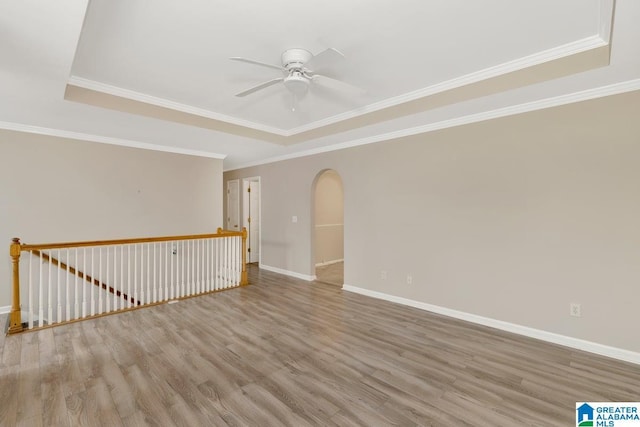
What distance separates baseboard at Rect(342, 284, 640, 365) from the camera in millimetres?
2644

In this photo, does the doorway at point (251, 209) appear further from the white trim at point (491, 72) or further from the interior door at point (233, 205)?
the white trim at point (491, 72)

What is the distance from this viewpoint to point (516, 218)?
3.21 metres

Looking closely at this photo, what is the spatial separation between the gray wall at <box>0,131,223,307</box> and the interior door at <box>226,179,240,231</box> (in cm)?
145

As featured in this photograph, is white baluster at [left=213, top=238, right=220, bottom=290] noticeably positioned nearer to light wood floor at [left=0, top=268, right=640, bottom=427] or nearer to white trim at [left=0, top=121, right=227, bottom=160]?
light wood floor at [left=0, top=268, right=640, bottom=427]

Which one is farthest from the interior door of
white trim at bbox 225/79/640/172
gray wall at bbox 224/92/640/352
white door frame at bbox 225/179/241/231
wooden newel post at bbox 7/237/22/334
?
wooden newel post at bbox 7/237/22/334

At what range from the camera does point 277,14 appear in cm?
194

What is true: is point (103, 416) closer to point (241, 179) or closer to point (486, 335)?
point (486, 335)

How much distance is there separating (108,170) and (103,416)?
4.10 meters

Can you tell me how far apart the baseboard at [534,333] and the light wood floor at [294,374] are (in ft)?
0.38

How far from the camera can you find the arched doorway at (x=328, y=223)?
6910 mm

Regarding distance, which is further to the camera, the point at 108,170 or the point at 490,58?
the point at 108,170

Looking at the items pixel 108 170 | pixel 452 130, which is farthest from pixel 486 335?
pixel 108 170

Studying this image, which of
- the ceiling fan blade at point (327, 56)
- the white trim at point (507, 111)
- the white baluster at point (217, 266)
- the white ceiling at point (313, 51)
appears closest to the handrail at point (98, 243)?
the white baluster at point (217, 266)

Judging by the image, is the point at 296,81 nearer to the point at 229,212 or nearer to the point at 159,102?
the point at 159,102
